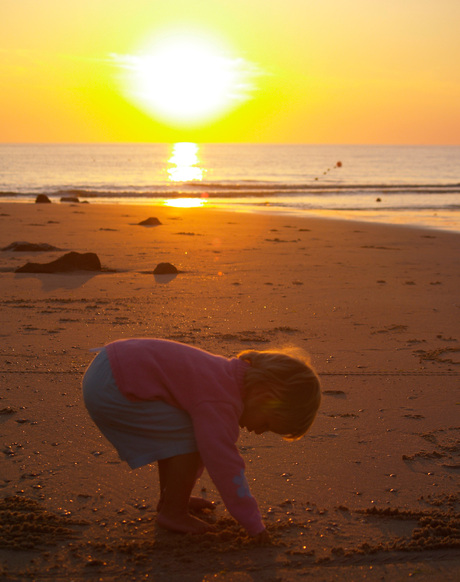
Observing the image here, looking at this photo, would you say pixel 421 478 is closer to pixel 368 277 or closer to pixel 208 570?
pixel 208 570

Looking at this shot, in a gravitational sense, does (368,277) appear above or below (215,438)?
above

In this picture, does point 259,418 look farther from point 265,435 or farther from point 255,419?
point 265,435

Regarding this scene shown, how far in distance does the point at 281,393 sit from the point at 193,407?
0.32 metres

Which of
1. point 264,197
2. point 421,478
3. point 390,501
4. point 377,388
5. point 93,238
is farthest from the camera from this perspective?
point 264,197

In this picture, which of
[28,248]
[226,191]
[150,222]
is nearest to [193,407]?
[28,248]

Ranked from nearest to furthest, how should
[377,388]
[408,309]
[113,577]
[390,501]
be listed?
1. [113,577]
2. [390,501]
3. [377,388]
4. [408,309]

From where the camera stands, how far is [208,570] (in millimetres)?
2264

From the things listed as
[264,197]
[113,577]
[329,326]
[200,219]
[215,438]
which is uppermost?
[264,197]

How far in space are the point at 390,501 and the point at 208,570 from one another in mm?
889

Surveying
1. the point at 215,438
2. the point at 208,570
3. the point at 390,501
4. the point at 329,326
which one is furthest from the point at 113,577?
the point at 329,326

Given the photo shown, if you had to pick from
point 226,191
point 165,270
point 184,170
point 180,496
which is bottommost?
point 180,496

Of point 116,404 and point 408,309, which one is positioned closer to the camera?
point 116,404

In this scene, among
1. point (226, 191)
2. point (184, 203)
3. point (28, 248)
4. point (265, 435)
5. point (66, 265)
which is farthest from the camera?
point (226, 191)

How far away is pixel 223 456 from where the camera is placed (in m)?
2.30
